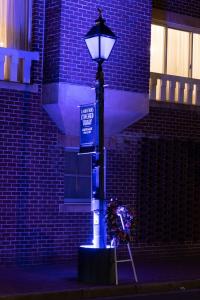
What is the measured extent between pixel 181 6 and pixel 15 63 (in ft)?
18.7

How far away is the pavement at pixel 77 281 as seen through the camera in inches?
471

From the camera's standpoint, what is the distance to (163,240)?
18094 mm

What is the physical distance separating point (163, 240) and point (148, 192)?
133cm

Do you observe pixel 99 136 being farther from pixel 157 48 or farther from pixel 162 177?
pixel 157 48

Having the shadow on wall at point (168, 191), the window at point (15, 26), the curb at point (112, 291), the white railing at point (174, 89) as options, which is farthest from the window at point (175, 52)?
the curb at point (112, 291)

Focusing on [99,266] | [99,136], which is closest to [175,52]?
[99,136]

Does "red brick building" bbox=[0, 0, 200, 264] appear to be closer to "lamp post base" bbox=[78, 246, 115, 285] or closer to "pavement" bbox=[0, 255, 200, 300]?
"pavement" bbox=[0, 255, 200, 300]

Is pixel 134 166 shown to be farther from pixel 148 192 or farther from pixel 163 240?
pixel 163 240

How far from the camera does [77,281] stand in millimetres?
13188

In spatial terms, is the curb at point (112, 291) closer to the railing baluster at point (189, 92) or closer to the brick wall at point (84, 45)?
the brick wall at point (84, 45)

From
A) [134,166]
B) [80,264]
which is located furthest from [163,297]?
[134,166]

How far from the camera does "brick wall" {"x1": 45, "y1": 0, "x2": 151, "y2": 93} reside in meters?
15.8

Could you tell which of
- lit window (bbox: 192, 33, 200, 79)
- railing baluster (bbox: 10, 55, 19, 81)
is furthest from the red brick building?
lit window (bbox: 192, 33, 200, 79)

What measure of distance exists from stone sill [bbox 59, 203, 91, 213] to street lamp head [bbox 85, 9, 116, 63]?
432cm
